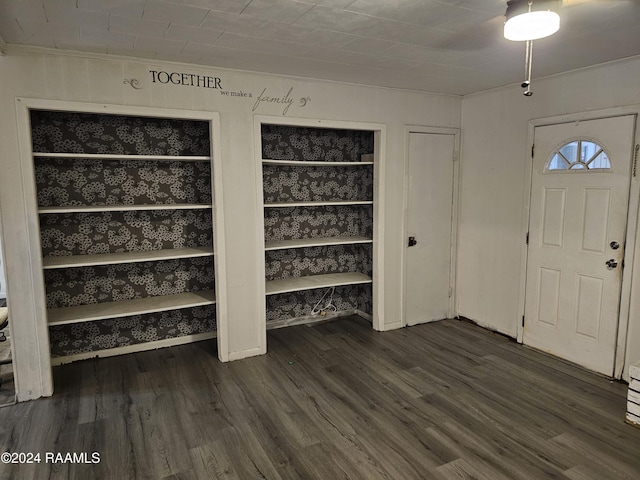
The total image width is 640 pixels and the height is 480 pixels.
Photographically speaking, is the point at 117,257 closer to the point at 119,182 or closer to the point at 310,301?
the point at 119,182

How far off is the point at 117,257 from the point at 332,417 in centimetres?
218

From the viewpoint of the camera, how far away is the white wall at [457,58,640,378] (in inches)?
142

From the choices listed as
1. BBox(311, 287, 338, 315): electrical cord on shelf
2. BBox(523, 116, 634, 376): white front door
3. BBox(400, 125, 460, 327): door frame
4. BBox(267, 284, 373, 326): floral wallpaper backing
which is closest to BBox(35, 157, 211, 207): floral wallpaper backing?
BBox(267, 284, 373, 326): floral wallpaper backing

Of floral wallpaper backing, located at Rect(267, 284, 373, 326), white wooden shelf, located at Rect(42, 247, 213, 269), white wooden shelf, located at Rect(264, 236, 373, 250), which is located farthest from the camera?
floral wallpaper backing, located at Rect(267, 284, 373, 326)

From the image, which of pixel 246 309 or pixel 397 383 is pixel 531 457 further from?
Result: pixel 246 309

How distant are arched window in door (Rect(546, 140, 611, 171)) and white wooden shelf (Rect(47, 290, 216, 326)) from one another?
3324mm

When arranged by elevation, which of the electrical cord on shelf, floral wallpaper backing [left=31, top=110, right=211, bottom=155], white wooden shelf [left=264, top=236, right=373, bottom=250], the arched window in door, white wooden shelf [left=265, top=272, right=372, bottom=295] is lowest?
the electrical cord on shelf

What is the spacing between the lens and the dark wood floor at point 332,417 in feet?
7.77

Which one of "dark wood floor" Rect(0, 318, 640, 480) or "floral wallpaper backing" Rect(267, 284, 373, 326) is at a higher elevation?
"floral wallpaper backing" Rect(267, 284, 373, 326)

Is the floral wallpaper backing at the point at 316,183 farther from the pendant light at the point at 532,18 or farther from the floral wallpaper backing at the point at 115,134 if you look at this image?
the pendant light at the point at 532,18

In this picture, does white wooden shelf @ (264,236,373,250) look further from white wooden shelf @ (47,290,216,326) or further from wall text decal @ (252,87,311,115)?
wall text decal @ (252,87,311,115)

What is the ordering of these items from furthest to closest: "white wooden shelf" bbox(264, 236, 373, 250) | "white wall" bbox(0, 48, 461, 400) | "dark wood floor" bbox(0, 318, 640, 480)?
"white wooden shelf" bbox(264, 236, 373, 250)
"white wall" bbox(0, 48, 461, 400)
"dark wood floor" bbox(0, 318, 640, 480)

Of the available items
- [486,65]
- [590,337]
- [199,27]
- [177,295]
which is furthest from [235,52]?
[590,337]

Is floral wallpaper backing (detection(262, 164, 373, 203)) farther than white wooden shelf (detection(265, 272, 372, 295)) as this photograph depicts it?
Yes
